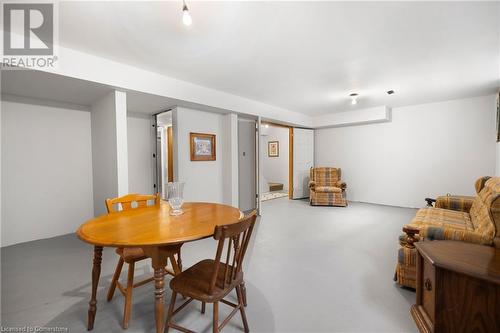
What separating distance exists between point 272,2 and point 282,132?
5.92m

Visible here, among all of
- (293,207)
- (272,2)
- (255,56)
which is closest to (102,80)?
(255,56)

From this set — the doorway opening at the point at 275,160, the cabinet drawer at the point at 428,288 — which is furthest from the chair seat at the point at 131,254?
the doorway opening at the point at 275,160

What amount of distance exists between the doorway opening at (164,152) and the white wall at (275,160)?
131 inches

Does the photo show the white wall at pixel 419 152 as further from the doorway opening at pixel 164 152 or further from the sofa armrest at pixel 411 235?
the doorway opening at pixel 164 152

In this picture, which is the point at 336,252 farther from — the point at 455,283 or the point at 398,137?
the point at 398,137

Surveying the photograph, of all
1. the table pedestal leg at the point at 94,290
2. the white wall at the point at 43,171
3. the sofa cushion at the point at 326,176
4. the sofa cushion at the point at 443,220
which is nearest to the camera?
the table pedestal leg at the point at 94,290

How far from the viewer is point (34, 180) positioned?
10.4 feet

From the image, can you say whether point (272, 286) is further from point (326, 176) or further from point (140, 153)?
point (326, 176)

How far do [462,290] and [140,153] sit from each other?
4464 millimetres

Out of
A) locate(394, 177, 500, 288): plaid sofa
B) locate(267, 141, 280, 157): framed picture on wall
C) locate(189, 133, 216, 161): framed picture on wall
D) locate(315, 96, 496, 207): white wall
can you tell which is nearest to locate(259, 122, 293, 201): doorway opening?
locate(267, 141, 280, 157): framed picture on wall

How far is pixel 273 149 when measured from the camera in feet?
25.4

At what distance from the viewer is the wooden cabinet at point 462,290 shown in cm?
111

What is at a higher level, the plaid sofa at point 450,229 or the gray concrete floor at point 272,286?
the plaid sofa at point 450,229

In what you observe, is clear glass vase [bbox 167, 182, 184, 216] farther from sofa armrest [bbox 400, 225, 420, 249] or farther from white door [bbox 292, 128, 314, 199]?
white door [bbox 292, 128, 314, 199]
